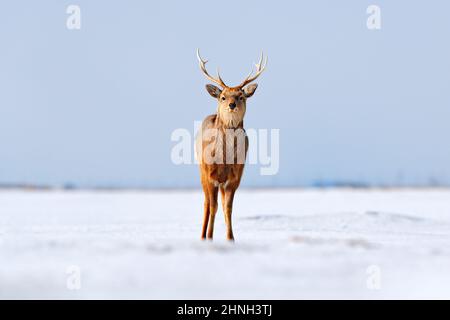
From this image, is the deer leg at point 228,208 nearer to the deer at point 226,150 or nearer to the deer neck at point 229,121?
the deer at point 226,150

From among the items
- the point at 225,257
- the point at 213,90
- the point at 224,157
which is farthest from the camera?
the point at 213,90

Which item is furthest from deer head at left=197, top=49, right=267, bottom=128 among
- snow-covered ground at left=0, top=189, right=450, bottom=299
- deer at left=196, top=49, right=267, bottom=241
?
snow-covered ground at left=0, top=189, right=450, bottom=299

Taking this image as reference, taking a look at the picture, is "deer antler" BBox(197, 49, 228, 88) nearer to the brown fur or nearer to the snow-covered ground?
the brown fur

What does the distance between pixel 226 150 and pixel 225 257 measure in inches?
72.5

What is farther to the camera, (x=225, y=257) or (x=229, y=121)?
(x=229, y=121)

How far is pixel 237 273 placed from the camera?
7.90 meters

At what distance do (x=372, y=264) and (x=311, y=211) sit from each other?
7933mm

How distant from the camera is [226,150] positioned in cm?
991

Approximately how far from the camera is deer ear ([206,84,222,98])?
9.98m

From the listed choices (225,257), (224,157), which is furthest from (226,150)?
(225,257)

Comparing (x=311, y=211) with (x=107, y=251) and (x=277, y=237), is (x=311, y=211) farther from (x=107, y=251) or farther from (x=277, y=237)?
(x=107, y=251)

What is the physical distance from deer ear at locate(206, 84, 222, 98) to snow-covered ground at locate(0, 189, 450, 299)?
2.05 metres

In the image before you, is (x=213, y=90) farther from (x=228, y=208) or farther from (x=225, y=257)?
(x=225, y=257)

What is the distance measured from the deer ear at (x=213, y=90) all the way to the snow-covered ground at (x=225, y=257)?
2053 mm
